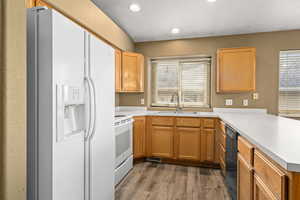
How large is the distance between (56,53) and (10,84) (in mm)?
294

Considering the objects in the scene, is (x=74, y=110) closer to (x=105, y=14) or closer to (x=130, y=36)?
(x=105, y=14)

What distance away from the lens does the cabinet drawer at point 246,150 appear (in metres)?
1.29

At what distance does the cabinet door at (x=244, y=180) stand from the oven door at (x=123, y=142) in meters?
1.48

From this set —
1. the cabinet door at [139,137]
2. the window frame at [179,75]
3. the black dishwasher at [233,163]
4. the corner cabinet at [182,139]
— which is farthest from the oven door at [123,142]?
the black dishwasher at [233,163]

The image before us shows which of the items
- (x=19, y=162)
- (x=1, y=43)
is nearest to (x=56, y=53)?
(x=1, y=43)

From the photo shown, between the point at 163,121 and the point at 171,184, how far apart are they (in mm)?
1109

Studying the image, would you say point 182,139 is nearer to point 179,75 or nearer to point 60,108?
point 179,75

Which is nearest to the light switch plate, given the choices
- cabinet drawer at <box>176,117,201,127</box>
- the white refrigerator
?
cabinet drawer at <box>176,117,201,127</box>

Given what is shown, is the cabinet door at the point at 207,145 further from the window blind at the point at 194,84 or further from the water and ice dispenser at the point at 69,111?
the water and ice dispenser at the point at 69,111

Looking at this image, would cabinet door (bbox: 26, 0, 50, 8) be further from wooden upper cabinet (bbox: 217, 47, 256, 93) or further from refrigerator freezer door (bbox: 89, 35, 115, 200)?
wooden upper cabinet (bbox: 217, 47, 256, 93)

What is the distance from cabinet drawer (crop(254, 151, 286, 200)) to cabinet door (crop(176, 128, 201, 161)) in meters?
1.79

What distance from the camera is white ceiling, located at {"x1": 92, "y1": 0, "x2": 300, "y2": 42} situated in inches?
93.0

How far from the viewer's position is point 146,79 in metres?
3.84

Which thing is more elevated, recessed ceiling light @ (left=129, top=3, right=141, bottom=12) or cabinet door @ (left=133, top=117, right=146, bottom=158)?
recessed ceiling light @ (left=129, top=3, right=141, bottom=12)
